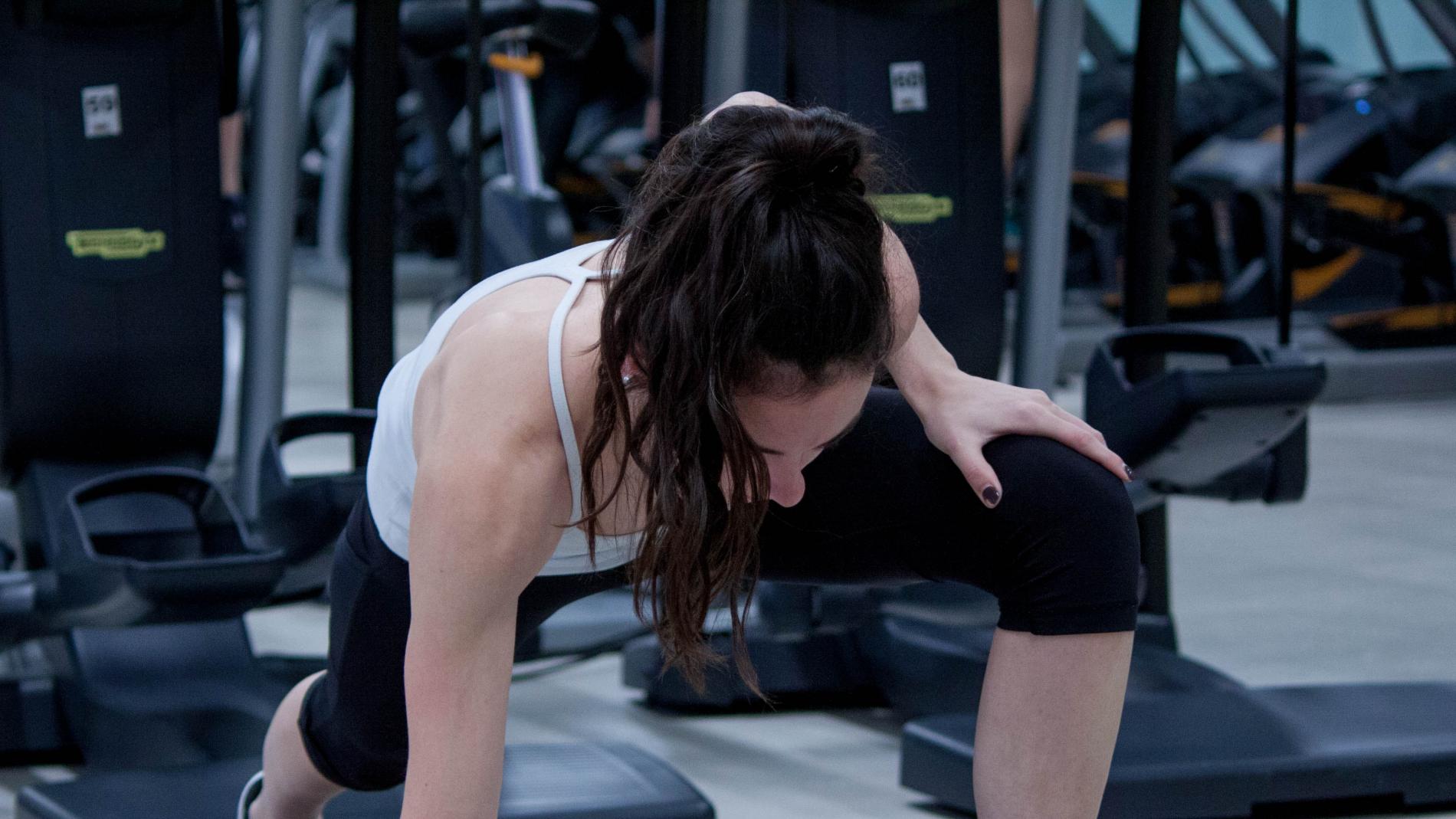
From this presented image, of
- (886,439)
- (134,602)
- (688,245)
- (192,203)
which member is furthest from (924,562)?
(192,203)

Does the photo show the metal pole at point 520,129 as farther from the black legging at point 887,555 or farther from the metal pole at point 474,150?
the black legging at point 887,555

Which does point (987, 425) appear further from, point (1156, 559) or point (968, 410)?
point (1156, 559)

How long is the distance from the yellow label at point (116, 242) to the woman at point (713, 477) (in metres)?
1.08

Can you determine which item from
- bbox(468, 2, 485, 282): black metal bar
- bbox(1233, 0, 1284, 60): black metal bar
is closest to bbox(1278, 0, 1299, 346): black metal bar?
bbox(468, 2, 485, 282): black metal bar

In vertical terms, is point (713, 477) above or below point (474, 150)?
below

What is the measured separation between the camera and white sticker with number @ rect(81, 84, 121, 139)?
2262 mm

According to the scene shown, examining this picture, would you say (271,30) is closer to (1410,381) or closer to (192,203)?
(192,203)

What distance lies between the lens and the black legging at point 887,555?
49.2 inches

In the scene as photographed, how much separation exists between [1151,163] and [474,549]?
163 cm

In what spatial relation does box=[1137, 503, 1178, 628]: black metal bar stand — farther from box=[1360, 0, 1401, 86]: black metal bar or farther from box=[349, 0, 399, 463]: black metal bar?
box=[1360, 0, 1401, 86]: black metal bar

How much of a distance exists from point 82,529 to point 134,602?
149 mm

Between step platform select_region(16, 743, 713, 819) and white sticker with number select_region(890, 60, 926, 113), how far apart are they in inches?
39.0

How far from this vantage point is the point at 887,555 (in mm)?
1346

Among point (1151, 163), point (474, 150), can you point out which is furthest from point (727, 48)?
point (1151, 163)
